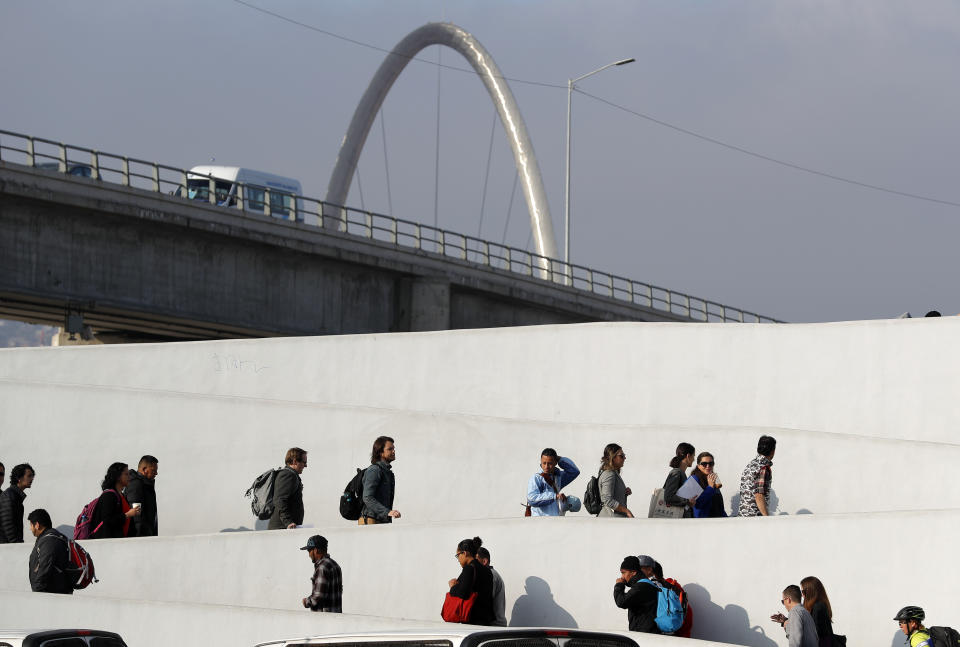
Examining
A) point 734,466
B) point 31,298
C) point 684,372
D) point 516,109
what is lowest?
point 734,466

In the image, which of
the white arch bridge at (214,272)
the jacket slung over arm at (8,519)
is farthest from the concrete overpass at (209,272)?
the jacket slung over arm at (8,519)

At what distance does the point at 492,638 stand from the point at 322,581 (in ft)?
14.4

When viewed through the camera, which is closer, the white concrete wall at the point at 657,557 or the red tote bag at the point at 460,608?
the red tote bag at the point at 460,608

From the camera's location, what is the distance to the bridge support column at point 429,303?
36.0m

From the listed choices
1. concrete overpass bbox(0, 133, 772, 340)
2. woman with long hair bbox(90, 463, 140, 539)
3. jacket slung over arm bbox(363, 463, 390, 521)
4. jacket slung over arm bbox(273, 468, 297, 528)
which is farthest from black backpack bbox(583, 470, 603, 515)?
concrete overpass bbox(0, 133, 772, 340)

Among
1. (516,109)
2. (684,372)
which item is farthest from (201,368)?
(516,109)

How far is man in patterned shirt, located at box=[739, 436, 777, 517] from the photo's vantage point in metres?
13.0

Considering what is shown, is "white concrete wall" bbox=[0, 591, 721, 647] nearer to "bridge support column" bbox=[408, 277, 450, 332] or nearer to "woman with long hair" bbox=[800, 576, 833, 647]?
"woman with long hair" bbox=[800, 576, 833, 647]

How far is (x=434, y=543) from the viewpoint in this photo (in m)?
13.3

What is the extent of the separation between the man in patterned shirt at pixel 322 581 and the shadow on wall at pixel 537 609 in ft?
6.27

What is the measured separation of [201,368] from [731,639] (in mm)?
10460

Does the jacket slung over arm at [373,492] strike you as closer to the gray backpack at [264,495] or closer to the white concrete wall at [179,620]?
the gray backpack at [264,495]

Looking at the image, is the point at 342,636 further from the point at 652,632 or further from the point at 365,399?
the point at 365,399

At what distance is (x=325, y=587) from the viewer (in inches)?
458
